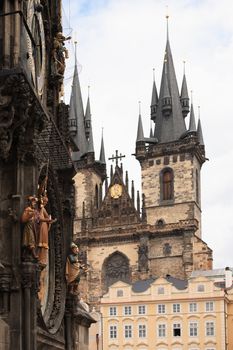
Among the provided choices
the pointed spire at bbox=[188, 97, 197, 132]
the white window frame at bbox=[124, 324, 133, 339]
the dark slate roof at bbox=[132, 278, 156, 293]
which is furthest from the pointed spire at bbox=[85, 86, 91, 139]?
the white window frame at bbox=[124, 324, 133, 339]

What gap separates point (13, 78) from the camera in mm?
9398

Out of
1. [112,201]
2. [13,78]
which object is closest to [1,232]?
[13,78]

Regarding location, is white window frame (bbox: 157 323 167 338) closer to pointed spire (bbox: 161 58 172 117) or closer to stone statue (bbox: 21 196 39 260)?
pointed spire (bbox: 161 58 172 117)

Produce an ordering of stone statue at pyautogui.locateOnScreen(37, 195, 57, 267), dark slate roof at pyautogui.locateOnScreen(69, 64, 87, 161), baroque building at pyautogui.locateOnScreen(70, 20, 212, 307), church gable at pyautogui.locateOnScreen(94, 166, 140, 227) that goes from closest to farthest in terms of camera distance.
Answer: stone statue at pyautogui.locateOnScreen(37, 195, 57, 267), baroque building at pyautogui.locateOnScreen(70, 20, 212, 307), church gable at pyautogui.locateOnScreen(94, 166, 140, 227), dark slate roof at pyautogui.locateOnScreen(69, 64, 87, 161)

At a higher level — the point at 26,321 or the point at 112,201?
the point at 112,201

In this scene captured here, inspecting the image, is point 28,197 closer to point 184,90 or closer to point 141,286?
point 141,286

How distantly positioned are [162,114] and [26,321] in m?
67.6

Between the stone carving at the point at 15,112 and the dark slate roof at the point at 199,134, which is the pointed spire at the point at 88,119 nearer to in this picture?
the dark slate roof at the point at 199,134

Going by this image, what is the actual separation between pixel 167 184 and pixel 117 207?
5.96m

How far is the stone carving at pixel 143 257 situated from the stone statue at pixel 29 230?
191 feet

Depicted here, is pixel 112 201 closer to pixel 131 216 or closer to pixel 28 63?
pixel 131 216

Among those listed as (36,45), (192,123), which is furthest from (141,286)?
(36,45)

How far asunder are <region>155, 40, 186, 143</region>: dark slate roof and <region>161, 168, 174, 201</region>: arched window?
349 cm

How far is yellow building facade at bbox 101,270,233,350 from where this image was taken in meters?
53.1
